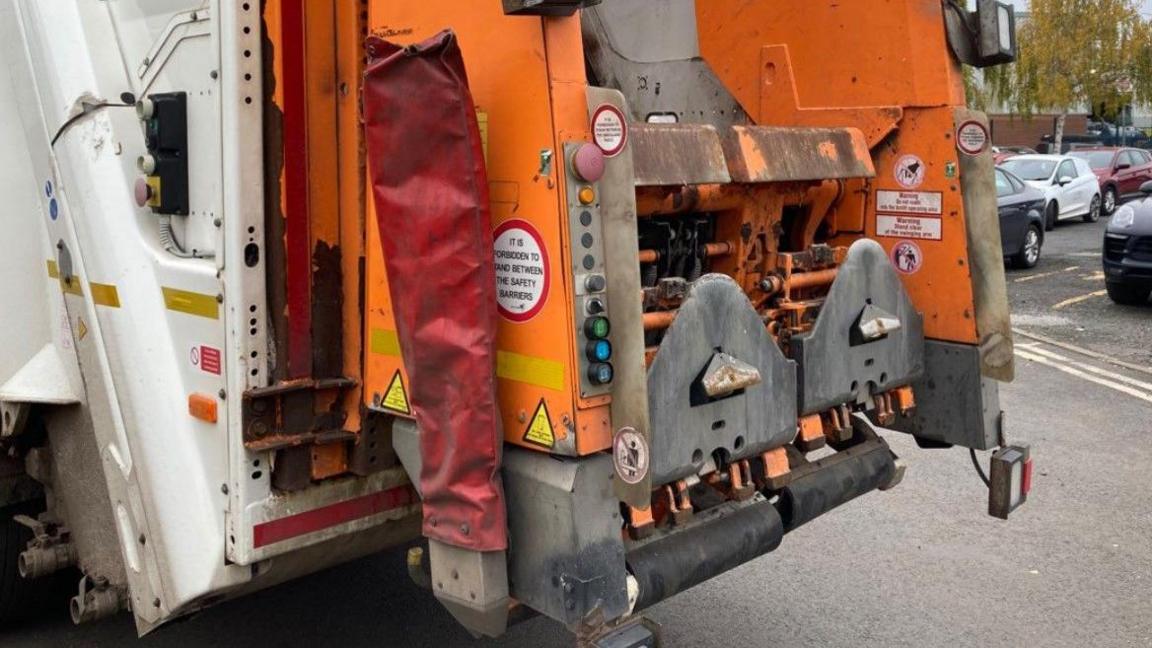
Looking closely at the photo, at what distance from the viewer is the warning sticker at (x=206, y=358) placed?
9.53 feet

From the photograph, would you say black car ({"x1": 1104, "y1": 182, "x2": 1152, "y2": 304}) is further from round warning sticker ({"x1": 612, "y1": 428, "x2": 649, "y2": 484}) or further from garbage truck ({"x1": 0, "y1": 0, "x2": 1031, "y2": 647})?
round warning sticker ({"x1": 612, "y1": 428, "x2": 649, "y2": 484})

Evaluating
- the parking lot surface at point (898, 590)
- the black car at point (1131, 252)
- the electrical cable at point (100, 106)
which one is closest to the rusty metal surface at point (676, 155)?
the electrical cable at point (100, 106)

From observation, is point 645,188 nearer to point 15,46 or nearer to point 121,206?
point 121,206

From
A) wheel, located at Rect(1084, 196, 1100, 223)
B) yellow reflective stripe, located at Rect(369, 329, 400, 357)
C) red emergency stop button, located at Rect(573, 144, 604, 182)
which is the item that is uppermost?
red emergency stop button, located at Rect(573, 144, 604, 182)

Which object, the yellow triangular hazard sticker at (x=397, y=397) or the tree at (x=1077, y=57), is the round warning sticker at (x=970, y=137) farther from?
the tree at (x=1077, y=57)

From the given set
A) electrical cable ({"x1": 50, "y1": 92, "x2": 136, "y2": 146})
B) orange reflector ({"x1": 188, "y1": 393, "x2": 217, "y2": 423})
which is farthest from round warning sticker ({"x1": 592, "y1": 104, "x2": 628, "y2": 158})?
electrical cable ({"x1": 50, "y1": 92, "x2": 136, "y2": 146})

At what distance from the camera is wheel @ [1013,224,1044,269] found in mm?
15344

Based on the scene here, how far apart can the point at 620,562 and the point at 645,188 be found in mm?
1028

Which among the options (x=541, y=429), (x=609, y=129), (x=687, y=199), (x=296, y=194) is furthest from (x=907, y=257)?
(x=296, y=194)

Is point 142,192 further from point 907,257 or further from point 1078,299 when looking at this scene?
point 1078,299

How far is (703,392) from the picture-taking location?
9.30 feet

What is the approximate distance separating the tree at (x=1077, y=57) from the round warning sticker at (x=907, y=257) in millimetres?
29666

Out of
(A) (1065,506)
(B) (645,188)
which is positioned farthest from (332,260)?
(A) (1065,506)

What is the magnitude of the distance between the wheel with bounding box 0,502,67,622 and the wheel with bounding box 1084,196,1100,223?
68.9ft
